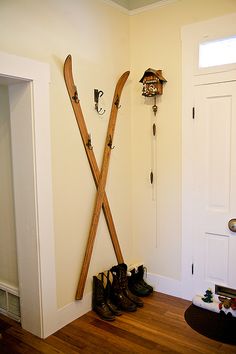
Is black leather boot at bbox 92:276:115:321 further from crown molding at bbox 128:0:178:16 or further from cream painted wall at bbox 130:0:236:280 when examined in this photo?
crown molding at bbox 128:0:178:16

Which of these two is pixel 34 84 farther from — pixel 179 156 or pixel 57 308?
pixel 57 308

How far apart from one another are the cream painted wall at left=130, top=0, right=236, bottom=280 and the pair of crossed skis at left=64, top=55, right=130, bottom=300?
0.28 metres

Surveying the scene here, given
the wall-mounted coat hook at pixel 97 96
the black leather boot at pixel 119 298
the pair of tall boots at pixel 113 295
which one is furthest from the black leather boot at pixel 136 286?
the wall-mounted coat hook at pixel 97 96

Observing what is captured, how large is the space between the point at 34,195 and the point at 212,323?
1782 mm

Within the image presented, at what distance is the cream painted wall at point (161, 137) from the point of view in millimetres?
2959

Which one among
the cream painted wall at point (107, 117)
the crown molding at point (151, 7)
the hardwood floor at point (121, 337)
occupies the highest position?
the crown molding at point (151, 7)

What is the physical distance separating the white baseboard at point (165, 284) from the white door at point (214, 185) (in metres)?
0.21

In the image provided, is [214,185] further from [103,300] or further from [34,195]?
[34,195]

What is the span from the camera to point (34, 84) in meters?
2.30

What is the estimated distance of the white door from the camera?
273cm

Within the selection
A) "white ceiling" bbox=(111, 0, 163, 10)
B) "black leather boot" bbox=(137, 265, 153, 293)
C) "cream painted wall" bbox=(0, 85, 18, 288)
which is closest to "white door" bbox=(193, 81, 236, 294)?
"black leather boot" bbox=(137, 265, 153, 293)

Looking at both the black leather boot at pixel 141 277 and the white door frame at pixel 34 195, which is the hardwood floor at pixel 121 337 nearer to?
the white door frame at pixel 34 195

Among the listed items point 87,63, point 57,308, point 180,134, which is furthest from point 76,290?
point 87,63

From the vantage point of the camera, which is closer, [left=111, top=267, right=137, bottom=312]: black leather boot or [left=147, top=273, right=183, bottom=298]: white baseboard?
[left=111, top=267, right=137, bottom=312]: black leather boot
